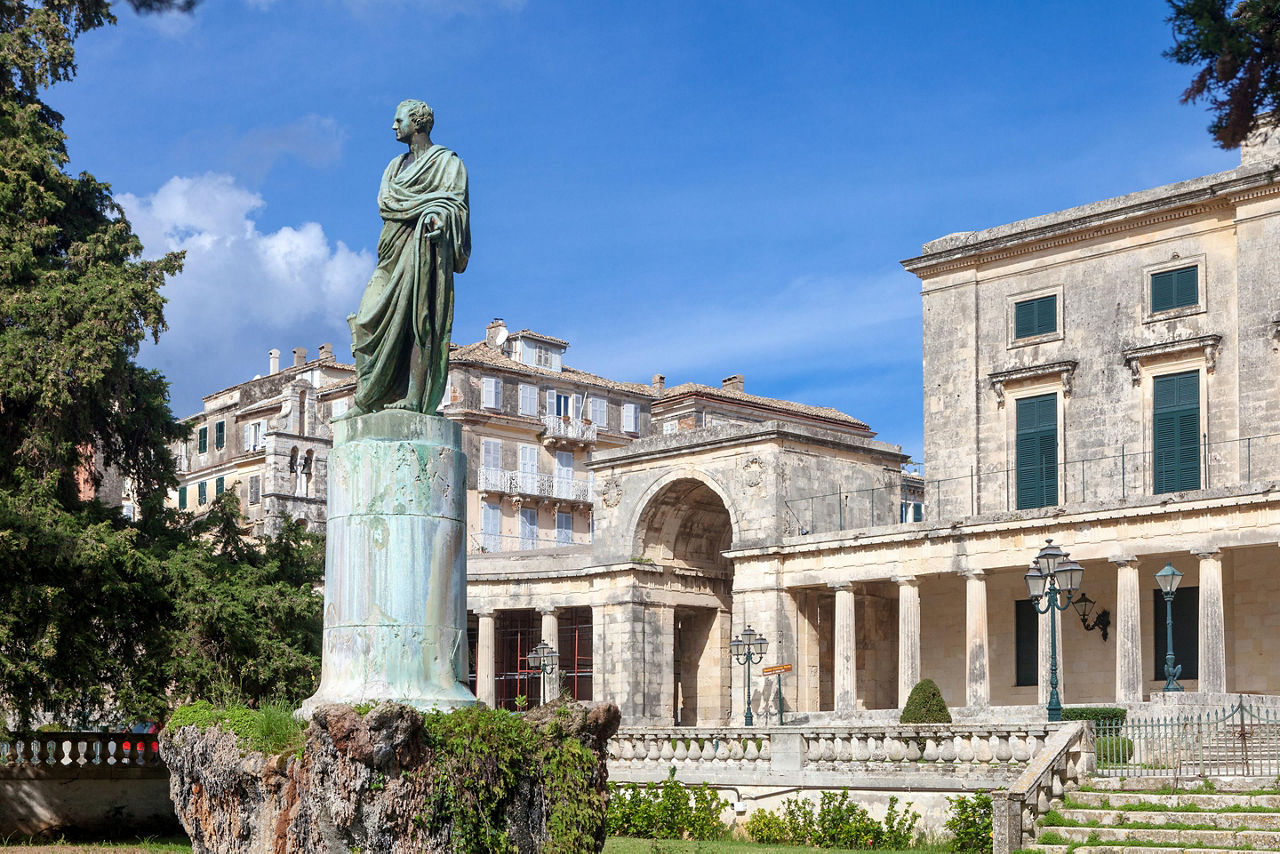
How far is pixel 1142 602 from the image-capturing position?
3822cm

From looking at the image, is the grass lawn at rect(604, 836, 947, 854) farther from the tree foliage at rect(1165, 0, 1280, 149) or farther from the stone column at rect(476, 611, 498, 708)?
the stone column at rect(476, 611, 498, 708)

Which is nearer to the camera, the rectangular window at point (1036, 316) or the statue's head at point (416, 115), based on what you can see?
the statue's head at point (416, 115)

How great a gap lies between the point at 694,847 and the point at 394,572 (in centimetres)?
927

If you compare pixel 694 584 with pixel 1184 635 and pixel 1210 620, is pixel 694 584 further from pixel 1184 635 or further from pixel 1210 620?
pixel 1210 620

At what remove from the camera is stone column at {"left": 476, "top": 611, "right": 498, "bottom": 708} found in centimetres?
4756

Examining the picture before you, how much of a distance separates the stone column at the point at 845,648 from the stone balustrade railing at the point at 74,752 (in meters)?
23.1

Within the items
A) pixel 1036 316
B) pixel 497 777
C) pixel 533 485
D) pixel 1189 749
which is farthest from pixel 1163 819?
pixel 533 485

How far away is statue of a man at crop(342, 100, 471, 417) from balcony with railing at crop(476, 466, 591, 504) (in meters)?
46.1

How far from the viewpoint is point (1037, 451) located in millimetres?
40750

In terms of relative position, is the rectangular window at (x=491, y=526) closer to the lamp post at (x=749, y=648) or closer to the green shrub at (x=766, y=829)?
the lamp post at (x=749, y=648)

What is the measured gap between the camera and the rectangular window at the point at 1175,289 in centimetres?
3862

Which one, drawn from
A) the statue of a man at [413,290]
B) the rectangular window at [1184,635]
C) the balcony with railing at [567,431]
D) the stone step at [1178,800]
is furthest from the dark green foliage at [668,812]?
the balcony with railing at [567,431]

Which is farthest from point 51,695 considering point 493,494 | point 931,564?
point 493,494

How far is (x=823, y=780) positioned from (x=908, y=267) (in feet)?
76.0
